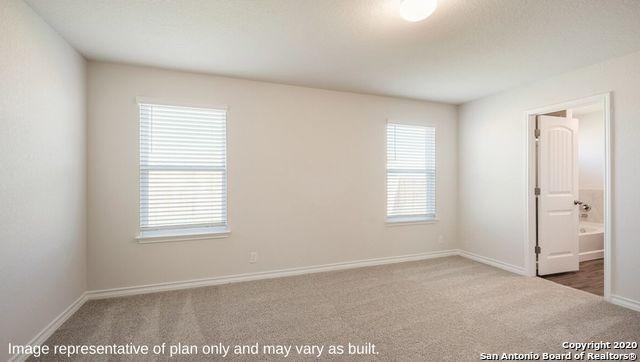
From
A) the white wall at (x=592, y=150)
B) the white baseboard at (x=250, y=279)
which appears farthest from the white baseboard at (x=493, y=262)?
the white wall at (x=592, y=150)

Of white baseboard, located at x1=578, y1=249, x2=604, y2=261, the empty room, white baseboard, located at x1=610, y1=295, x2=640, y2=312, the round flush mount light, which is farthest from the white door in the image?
the round flush mount light

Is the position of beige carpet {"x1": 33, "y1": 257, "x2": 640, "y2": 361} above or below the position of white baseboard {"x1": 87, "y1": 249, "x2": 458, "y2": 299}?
below

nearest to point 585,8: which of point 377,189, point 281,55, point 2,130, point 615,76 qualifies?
point 615,76

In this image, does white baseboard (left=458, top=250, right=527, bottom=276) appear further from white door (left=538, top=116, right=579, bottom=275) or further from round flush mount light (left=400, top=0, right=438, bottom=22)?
round flush mount light (left=400, top=0, right=438, bottom=22)

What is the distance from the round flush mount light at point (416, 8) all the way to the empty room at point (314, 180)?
2 cm

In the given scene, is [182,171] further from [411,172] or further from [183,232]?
[411,172]

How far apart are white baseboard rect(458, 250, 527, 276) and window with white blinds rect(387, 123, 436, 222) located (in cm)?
80

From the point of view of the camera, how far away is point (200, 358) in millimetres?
2086

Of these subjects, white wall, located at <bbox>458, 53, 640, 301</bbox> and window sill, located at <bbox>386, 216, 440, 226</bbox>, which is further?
window sill, located at <bbox>386, 216, 440, 226</bbox>

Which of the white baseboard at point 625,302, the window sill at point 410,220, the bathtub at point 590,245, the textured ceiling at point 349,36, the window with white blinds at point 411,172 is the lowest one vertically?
the white baseboard at point 625,302

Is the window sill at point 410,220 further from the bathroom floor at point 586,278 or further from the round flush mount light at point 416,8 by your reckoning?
the round flush mount light at point 416,8

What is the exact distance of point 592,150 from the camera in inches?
216

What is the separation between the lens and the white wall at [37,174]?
1.92 metres

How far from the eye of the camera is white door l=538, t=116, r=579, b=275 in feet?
12.6
